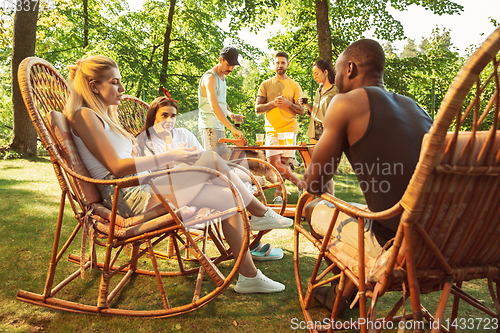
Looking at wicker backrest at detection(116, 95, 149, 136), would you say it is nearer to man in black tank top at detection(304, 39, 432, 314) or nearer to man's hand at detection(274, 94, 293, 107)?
man's hand at detection(274, 94, 293, 107)

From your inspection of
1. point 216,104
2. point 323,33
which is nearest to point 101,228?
point 216,104

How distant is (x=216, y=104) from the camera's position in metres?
3.52

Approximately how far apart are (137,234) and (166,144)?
1370 mm

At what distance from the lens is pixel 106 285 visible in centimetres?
160

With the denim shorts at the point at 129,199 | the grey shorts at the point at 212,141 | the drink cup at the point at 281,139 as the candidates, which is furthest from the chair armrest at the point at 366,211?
the drink cup at the point at 281,139

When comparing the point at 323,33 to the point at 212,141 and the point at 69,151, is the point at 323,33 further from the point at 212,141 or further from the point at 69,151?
the point at 69,151

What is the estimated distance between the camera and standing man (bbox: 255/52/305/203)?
4.35 metres

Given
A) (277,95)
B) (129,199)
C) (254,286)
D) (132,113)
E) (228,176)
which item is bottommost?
(254,286)

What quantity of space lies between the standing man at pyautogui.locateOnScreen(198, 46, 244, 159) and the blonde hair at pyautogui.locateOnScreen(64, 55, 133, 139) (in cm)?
169

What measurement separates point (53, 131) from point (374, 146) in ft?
5.23

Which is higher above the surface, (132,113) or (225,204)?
(132,113)

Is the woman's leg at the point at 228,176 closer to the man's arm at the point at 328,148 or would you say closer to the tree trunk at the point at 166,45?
the man's arm at the point at 328,148

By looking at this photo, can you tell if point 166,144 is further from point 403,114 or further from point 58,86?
point 403,114

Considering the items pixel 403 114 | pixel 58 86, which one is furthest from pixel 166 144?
pixel 403 114
